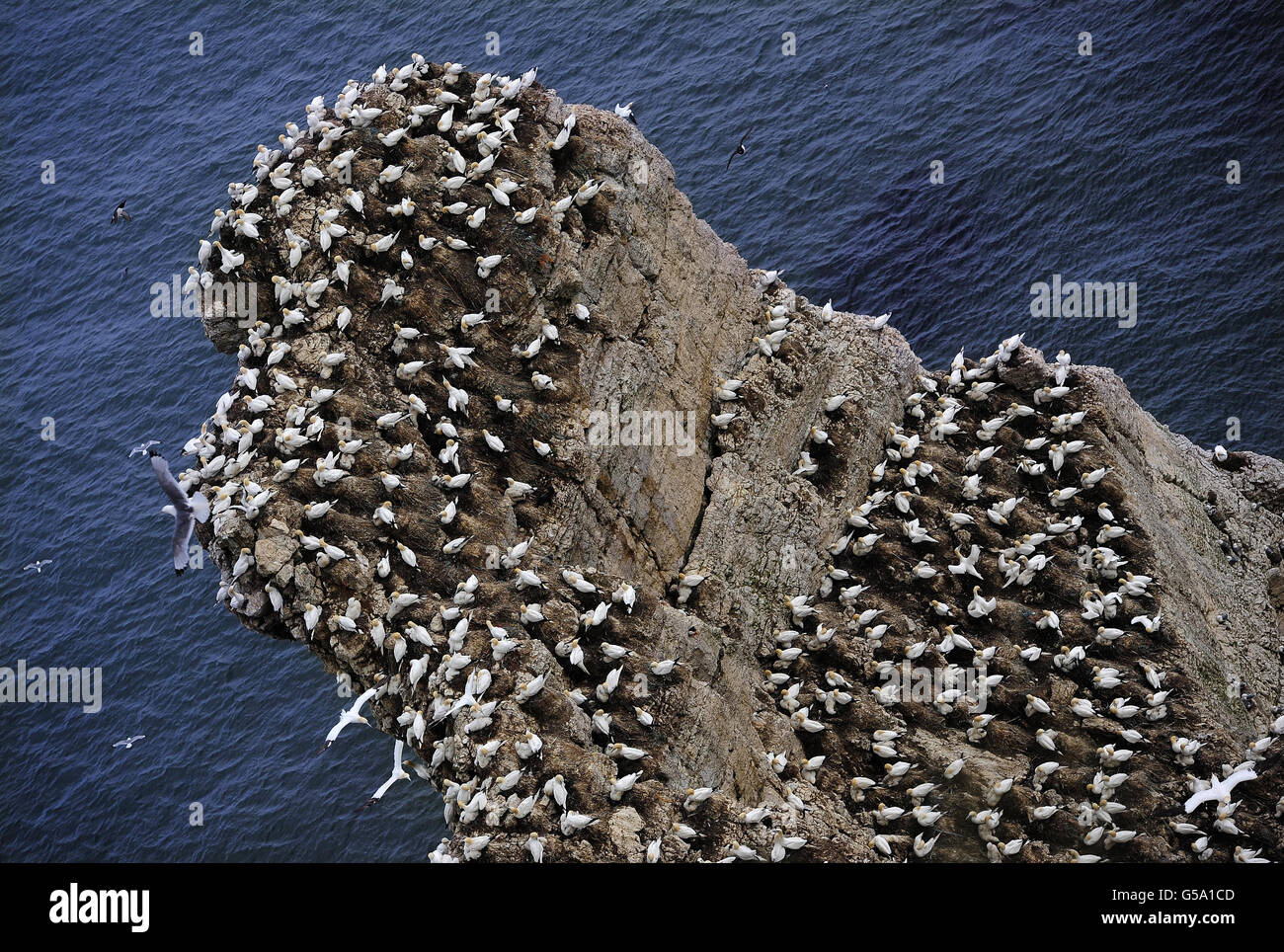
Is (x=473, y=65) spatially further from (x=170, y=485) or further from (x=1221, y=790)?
(x=1221, y=790)

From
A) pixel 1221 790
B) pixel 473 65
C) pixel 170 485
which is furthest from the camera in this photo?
pixel 473 65

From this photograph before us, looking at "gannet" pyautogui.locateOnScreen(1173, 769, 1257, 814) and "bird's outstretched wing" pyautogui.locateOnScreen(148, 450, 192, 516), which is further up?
"bird's outstretched wing" pyautogui.locateOnScreen(148, 450, 192, 516)

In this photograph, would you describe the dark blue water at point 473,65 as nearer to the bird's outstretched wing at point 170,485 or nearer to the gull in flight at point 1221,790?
the bird's outstretched wing at point 170,485

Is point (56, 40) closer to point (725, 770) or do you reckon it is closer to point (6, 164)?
point (6, 164)

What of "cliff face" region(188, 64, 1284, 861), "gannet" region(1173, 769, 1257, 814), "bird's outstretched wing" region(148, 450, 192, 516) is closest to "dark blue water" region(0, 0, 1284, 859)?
"cliff face" region(188, 64, 1284, 861)

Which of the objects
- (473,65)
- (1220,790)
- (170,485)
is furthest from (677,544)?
(473,65)

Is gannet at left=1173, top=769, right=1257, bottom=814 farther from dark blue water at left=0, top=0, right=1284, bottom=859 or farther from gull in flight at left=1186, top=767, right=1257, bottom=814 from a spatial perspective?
dark blue water at left=0, top=0, right=1284, bottom=859
